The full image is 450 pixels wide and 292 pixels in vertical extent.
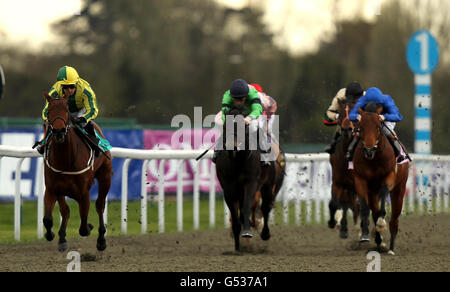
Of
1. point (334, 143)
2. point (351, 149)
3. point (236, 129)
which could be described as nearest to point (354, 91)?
point (334, 143)

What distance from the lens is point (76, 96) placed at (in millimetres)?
8859

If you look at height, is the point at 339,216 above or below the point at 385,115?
below

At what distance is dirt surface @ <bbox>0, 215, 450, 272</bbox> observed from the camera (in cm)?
766

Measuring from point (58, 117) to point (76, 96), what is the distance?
0.91 m

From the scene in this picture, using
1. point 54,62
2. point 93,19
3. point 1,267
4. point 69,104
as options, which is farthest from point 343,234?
point 93,19

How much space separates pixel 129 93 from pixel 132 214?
365 inches

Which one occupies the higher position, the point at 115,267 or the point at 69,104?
the point at 69,104

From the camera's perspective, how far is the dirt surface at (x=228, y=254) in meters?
7.66

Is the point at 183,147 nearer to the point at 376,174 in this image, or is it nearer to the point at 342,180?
the point at 342,180

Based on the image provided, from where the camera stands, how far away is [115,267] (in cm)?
762

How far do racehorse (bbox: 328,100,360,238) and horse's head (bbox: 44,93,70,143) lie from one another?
335 centimetres

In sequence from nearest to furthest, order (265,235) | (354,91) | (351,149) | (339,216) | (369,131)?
(369,131) < (351,149) < (265,235) < (354,91) < (339,216)

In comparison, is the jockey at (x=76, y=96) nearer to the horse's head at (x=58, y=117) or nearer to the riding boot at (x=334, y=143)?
the horse's head at (x=58, y=117)
